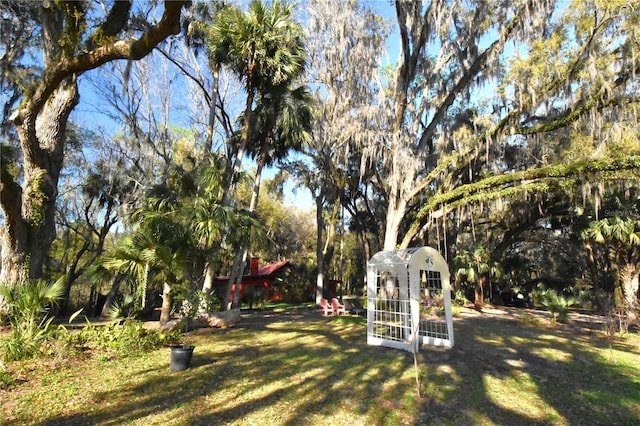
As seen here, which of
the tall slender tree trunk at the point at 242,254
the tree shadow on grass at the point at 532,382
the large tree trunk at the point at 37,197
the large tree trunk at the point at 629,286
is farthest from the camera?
the large tree trunk at the point at 629,286

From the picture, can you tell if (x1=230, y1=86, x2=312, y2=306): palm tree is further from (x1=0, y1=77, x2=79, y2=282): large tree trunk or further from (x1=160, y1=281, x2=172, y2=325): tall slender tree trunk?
(x1=0, y1=77, x2=79, y2=282): large tree trunk

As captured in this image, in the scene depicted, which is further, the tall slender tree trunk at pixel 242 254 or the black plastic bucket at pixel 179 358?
the tall slender tree trunk at pixel 242 254

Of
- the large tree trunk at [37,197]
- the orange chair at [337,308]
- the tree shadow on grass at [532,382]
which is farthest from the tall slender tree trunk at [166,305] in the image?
the tree shadow on grass at [532,382]

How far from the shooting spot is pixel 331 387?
17.7 feet

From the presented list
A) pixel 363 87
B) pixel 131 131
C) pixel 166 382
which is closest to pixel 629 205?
pixel 363 87

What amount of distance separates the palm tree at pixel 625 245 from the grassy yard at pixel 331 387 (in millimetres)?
7337

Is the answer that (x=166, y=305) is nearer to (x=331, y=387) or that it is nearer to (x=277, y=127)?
(x=331, y=387)

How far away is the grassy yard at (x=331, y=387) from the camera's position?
14.1 ft

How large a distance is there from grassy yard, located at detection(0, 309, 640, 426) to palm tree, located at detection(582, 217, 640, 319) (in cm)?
734

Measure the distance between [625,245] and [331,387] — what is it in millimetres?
16091

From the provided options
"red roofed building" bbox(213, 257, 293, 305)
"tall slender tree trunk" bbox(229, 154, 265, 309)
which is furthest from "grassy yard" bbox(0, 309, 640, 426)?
"red roofed building" bbox(213, 257, 293, 305)

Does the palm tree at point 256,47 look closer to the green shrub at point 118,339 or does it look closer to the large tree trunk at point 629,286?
the green shrub at point 118,339

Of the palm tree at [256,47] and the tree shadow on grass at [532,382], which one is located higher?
the palm tree at [256,47]

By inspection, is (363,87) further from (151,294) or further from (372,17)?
(151,294)
